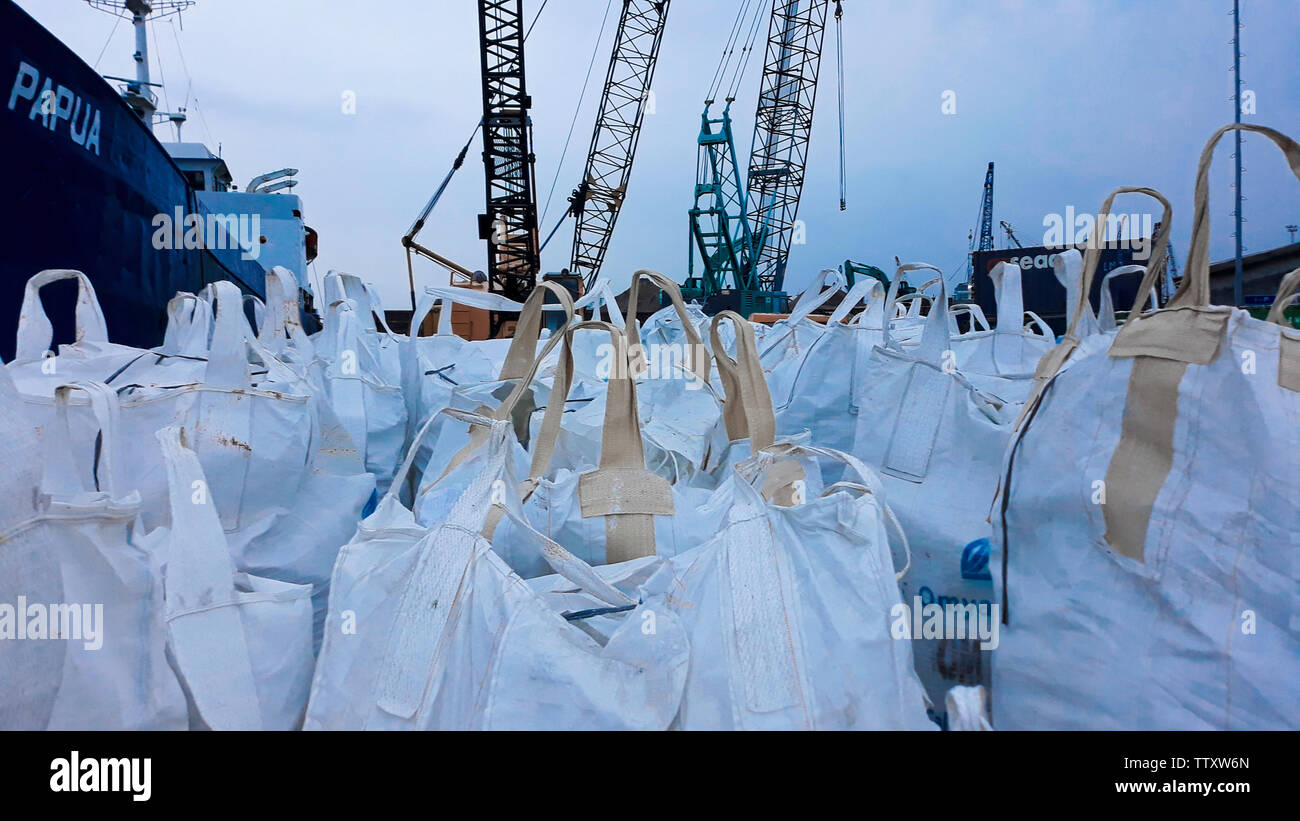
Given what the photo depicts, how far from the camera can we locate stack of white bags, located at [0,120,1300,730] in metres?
0.81

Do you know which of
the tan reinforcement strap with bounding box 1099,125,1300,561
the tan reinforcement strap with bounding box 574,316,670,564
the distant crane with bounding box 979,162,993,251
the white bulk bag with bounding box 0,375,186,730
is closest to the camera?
the white bulk bag with bounding box 0,375,186,730

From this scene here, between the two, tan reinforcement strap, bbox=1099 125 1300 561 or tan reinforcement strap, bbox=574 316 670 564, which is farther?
tan reinforcement strap, bbox=574 316 670 564

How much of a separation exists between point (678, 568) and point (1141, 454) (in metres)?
0.69

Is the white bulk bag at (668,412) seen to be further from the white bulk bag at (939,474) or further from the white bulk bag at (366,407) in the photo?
the white bulk bag at (366,407)

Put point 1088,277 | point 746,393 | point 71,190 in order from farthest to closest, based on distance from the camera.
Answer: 1. point 71,190
2. point 746,393
3. point 1088,277

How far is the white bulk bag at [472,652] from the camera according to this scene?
Answer: 825 mm

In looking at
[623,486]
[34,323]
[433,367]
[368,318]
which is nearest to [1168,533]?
[623,486]

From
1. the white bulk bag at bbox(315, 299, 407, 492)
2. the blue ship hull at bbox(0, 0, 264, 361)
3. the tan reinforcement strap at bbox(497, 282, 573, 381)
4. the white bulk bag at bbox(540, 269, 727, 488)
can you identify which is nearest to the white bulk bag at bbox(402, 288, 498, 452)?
the white bulk bag at bbox(315, 299, 407, 492)

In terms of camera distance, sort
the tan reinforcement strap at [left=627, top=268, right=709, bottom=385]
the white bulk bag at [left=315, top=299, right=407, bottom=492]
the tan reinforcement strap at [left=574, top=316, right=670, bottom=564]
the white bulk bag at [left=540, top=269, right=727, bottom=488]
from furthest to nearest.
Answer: the white bulk bag at [left=315, top=299, right=407, bottom=492]
the white bulk bag at [left=540, top=269, right=727, bottom=488]
the tan reinforcement strap at [left=627, top=268, right=709, bottom=385]
the tan reinforcement strap at [left=574, top=316, right=670, bottom=564]

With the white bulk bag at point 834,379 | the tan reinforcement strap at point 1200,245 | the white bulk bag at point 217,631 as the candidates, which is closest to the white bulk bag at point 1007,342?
the white bulk bag at point 834,379

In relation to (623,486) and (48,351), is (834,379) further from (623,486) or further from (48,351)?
(48,351)

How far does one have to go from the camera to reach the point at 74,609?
78 cm

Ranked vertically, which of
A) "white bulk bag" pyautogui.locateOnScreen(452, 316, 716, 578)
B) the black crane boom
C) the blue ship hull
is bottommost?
"white bulk bag" pyautogui.locateOnScreen(452, 316, 716, 578)

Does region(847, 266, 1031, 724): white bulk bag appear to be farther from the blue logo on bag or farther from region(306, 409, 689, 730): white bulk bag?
region(306, 409, 689, 730): white bulk bag
